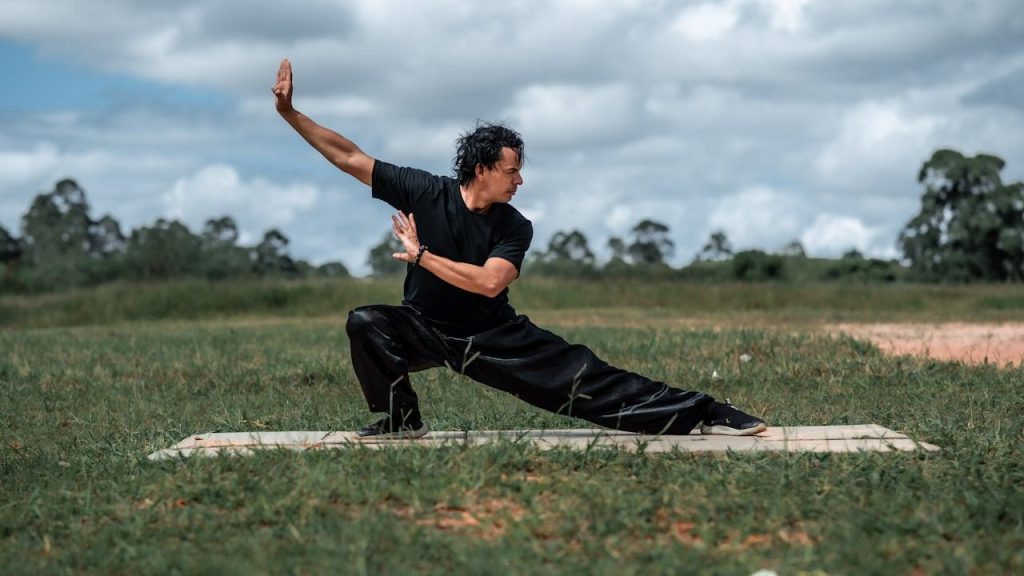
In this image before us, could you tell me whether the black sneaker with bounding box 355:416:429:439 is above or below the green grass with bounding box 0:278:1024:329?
below

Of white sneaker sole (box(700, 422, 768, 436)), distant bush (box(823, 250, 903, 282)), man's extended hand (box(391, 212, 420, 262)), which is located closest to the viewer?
man's extended hand (box(391, 212, 420, 262))

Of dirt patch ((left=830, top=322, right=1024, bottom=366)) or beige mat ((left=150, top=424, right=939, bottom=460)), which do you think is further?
dirt patch ((left=830, top=322, right=1024, bottom=366))

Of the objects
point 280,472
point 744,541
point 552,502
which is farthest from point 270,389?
point 744,541

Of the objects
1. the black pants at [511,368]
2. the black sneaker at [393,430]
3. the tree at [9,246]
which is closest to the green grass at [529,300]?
the tree at [9,246]

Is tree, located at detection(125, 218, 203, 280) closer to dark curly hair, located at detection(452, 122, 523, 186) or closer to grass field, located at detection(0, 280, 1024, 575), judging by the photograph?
grass field, located at detection(0, 280, 1024, 575)

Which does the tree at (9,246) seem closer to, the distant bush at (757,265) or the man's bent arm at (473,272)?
the distant bush at (757,265)

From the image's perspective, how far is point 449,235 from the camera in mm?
5863

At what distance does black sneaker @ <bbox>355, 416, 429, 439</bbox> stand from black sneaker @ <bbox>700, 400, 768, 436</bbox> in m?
1.61

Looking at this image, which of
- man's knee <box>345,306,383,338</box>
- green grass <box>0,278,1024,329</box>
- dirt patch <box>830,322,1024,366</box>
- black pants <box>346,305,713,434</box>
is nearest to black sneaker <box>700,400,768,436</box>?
black pants <box>346,305,713,434</box>

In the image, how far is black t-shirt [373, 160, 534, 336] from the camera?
19.2 feet

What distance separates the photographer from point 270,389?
31.7ft

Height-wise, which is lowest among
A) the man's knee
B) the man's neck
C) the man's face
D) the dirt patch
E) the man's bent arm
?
the dirt patch

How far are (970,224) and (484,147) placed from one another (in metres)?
30.3

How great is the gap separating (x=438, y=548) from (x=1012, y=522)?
2530 millimetres
